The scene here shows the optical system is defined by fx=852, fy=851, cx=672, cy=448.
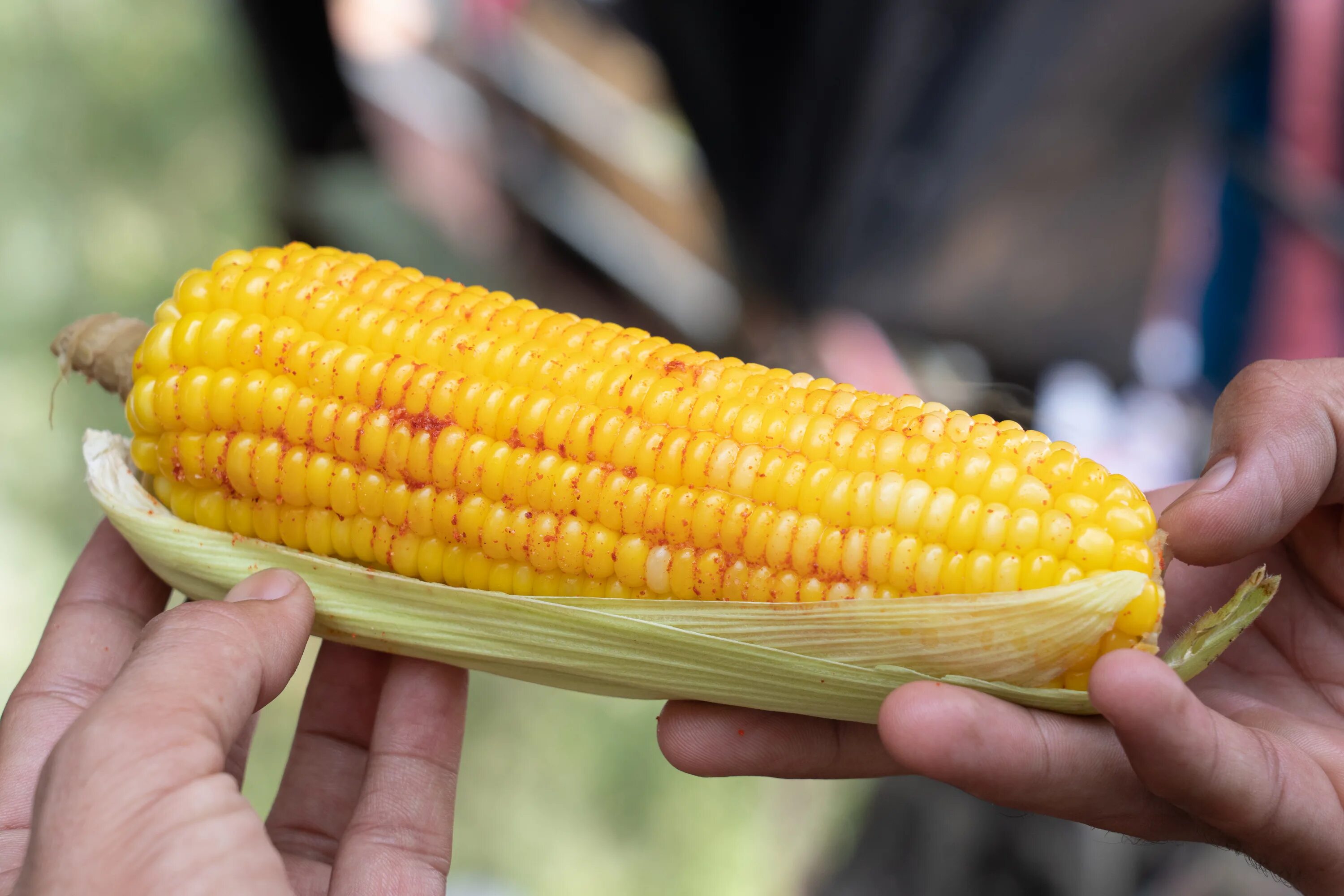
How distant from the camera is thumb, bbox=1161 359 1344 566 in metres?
1.43

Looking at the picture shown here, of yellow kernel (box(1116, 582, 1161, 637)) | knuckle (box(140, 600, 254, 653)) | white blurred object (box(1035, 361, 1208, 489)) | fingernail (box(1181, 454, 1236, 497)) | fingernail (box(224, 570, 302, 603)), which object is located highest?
fingernail (box(1181, 454, 1236, 497))

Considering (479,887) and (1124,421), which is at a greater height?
(1124,421)

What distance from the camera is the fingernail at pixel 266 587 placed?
148 cm

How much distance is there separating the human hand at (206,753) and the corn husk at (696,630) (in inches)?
5.7

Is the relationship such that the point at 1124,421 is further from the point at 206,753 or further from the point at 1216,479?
the point at 206,753

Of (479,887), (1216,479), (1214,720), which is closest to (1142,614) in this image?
(1214,720)

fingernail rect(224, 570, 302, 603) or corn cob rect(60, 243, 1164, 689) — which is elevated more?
corn cob rect(60, 243, 1164, 689)

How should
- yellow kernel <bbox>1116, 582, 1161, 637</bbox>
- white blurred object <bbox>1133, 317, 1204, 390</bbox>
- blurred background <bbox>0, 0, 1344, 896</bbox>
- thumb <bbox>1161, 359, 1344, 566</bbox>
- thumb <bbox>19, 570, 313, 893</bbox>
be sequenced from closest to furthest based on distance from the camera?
thumb <bbox>19, 570, 313, 893</bbox>, yellow kernel <bbox>1116, 582, 1161, 637</bbox>, thumb <bbox>1161, 359, 1344, 566</bbox>, blurred background <bbox>0, 0, 1344, 896</bbox>, white blurred object <bbox>1133, 317, 1204, 390</bbox>

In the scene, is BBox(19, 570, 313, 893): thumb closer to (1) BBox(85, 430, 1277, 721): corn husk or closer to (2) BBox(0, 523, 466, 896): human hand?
(2) BBox(0, 523, 466, 896): human hand

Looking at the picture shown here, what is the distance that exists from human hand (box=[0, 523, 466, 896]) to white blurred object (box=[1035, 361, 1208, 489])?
2466 mm

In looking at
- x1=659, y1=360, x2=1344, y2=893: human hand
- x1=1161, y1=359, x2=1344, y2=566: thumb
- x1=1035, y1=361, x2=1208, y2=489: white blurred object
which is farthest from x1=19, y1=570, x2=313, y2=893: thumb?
x1=1035, y1=361, x2=1208, y2=489: white blurred object

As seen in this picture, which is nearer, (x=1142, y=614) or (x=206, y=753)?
(x=206, y=753)

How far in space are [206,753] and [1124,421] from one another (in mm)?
3171

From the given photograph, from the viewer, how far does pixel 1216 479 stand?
1457mm
